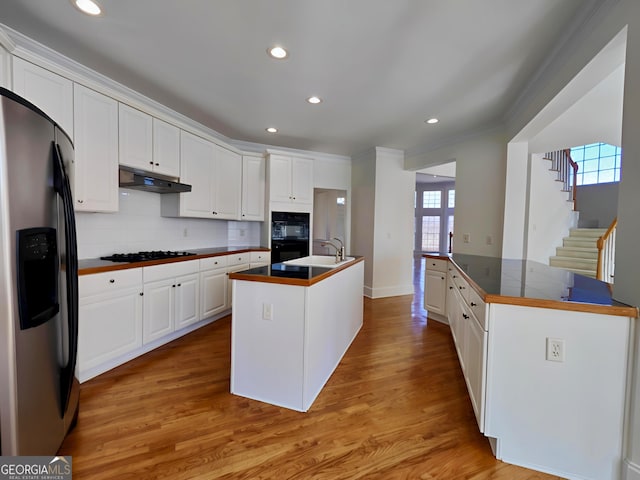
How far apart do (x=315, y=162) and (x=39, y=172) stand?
433 cm

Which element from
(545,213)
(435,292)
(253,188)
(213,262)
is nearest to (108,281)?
(213,262)

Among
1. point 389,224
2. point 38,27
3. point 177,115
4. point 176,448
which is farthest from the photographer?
point 389,224

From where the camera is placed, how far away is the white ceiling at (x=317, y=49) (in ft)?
5.69

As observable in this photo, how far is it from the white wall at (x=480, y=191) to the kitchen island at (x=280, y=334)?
8.75 feet

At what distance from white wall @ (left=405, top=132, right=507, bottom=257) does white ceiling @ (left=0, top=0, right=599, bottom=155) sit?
53cm

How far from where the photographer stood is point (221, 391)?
6.94 feet

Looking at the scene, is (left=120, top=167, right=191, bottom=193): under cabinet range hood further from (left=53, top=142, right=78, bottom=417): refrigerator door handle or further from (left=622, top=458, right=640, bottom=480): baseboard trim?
(left=622, top=458, right=640, bottom=480): baseboard trim

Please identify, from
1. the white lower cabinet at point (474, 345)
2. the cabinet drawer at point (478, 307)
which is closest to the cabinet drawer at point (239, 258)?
the white lower cabinet at point (474, 345)

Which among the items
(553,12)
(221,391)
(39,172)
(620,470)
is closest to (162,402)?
(221,391)

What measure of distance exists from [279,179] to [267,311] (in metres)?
2.90

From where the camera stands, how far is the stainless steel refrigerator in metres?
1.08

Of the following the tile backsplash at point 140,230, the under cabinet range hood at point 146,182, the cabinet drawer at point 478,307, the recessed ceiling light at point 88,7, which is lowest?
the cabinet drawer at point 478,307

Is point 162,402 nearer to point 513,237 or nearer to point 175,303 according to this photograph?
point 175,303

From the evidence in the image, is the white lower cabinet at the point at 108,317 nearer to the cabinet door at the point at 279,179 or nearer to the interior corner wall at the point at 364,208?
the cabinet door at the point at 279,179
